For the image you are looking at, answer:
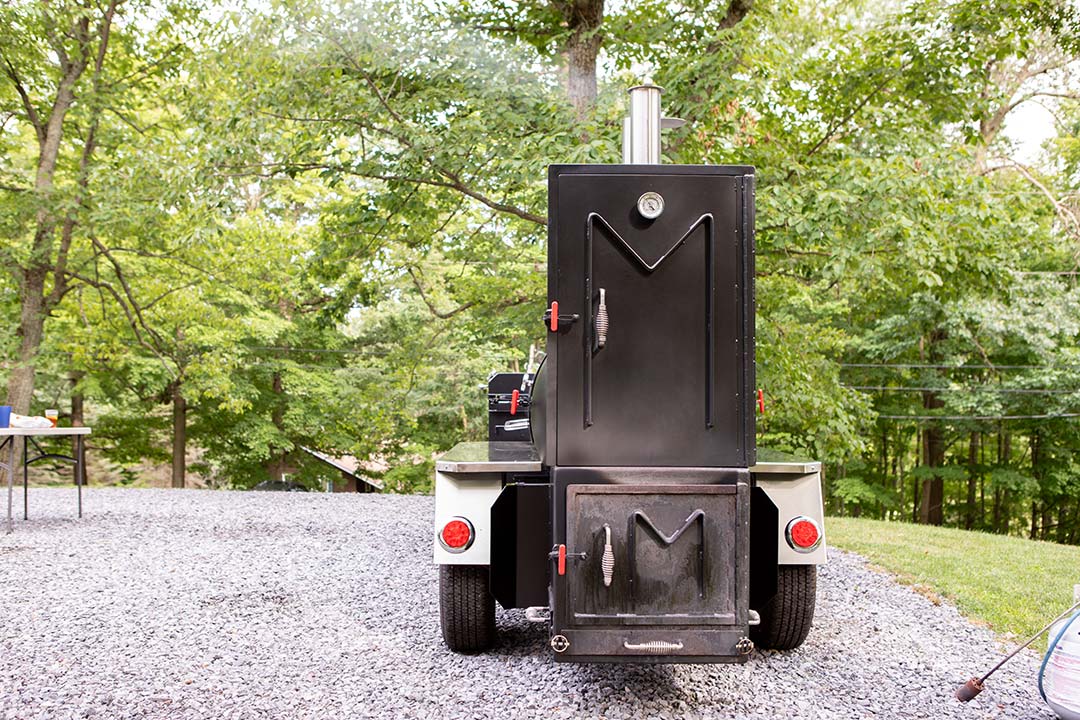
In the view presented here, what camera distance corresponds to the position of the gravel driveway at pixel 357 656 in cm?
297

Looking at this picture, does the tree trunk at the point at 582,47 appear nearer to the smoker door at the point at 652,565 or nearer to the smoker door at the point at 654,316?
the smoker door at the point at 654,316

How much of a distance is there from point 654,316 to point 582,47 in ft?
20.3

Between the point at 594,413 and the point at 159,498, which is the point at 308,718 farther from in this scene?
the point at 159,498

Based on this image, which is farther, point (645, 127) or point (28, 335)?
point (28, 335)

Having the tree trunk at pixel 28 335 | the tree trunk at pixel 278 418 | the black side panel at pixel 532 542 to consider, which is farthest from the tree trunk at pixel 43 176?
the black side panel at pixel 532 542

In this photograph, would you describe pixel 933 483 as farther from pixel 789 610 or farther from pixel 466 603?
pixel 466 603

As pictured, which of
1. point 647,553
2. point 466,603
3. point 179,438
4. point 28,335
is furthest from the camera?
point 179,438

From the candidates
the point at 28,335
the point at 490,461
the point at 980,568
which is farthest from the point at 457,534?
the point at 28,335

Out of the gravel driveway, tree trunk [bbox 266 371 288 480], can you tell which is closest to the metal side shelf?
the gravel driveway

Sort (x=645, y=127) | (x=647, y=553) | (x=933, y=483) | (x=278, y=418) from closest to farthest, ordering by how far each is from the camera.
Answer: (x=647, y=553), (x=645, y=127), (x=278, y=418), (x=933, y=483)

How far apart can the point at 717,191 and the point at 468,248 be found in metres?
8.45

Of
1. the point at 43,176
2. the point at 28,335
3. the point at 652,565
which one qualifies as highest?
the point at 43,176

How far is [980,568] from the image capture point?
20.8ft

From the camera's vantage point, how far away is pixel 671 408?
2.94 m
